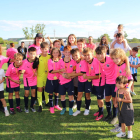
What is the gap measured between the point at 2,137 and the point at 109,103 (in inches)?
95.9

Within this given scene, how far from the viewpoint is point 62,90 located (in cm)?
383

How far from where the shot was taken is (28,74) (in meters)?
3.91

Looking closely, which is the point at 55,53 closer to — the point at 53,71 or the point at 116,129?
the point at 53,71

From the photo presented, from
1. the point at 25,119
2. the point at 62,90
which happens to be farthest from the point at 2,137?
the point at 62,90

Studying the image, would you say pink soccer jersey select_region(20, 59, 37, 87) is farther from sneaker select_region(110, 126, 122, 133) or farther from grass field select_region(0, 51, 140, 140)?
sneaker select_region(110, 126, 122, 133)

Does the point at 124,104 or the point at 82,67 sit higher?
the point at 82,67

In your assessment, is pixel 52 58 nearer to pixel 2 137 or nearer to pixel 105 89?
pixel 105 89

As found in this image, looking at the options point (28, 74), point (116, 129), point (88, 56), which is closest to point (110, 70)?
point (88, 56)

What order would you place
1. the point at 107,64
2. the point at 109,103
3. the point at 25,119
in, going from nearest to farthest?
the point at 107,64
the point at 109,103
the point at 25,119

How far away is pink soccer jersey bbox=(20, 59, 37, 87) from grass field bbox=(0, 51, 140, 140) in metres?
0.85

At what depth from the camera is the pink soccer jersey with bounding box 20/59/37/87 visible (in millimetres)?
3857

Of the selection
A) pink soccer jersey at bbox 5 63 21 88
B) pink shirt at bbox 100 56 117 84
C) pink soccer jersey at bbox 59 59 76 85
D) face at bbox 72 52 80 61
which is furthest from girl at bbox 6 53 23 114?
pink shirt at bbox 100 56 117 84

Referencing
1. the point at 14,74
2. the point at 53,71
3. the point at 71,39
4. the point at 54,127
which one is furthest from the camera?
the point at 71,39

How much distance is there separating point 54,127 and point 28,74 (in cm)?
155
